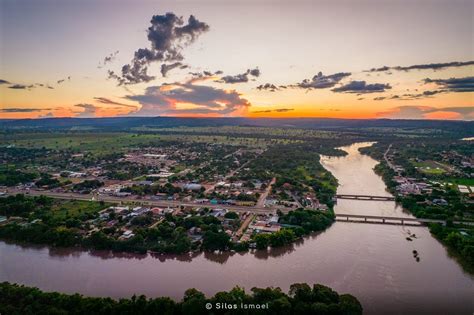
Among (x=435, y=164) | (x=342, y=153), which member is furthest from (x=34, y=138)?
(x=435, y=164)

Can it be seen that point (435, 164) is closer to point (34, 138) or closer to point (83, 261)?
point (83, 261)

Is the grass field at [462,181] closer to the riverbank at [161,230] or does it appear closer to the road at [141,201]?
the riverbank at [161,230]

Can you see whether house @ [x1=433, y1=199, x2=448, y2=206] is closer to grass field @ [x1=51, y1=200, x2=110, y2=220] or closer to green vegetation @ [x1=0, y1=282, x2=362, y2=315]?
green vegetation @ [x1=0, y1=282, x2=362, y2=315]

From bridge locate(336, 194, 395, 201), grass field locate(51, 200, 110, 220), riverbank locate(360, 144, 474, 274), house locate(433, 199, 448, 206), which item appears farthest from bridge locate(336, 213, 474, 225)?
grass field locate(51, 200, 110, 220)

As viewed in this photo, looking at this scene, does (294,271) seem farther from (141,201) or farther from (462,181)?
(462,181)

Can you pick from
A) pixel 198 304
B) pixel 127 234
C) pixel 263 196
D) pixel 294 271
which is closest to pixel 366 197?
pixel 263 196

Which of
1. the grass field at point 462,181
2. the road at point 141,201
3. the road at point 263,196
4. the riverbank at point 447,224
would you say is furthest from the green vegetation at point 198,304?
the grass field at point 462,181
